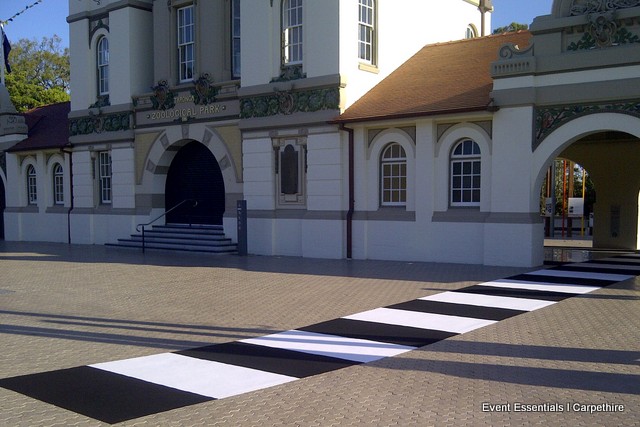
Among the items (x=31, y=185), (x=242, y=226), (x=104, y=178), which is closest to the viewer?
(x=242, y=226)

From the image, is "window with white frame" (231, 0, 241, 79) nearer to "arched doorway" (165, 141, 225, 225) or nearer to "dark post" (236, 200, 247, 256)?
"arched doorway" (165, 141, 225, 225)

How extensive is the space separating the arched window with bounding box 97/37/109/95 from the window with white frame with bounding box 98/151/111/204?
2499mm

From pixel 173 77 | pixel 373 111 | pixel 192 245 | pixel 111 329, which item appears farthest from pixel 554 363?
pixel 173 77

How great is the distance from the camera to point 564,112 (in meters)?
14.9

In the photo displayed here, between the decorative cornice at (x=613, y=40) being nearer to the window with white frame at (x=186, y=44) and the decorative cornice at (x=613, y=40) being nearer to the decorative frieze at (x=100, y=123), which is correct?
the window with white frame at (x=186, y=44)

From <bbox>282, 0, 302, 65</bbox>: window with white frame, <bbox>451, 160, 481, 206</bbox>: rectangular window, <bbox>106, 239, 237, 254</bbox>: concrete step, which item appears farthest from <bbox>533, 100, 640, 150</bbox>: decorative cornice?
<bbox>106, 239, 237, 254</bbox>: concrete step

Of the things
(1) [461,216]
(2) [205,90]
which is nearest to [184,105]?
(2) [205,90]

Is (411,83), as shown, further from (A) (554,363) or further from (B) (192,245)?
(A) (554,363)

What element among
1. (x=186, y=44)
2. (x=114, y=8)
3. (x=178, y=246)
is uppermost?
(x=114, y=8)

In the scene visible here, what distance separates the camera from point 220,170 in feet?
71.9

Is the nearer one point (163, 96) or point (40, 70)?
point (163, 96)

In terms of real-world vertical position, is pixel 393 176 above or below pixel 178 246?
above

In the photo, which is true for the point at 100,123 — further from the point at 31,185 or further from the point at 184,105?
the point at 31,185

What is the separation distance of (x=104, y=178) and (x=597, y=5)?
1840 centimetres
